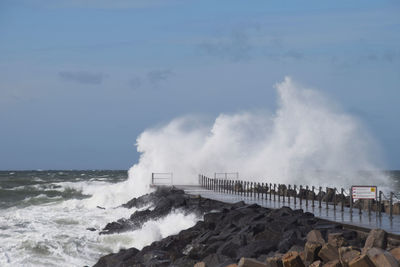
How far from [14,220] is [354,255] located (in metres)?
18.5

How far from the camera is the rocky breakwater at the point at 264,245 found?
870cm

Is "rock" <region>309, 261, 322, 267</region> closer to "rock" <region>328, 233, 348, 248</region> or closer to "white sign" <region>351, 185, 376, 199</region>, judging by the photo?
"rock" <region>328, 233, 348, 248</region>

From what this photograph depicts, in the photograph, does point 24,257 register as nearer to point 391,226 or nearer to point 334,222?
point 334,222

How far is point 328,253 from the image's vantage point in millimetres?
9062

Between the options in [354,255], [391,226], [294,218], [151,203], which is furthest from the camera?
[151,203]

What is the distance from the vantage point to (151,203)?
92.0ft

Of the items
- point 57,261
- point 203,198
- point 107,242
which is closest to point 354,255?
point 57,261

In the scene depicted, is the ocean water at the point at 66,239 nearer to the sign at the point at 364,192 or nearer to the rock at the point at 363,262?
the sign at the point at 364,192

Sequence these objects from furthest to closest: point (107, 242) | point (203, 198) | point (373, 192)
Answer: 1. point (203, 198)
2. point (107, 242)
3. point (373, 192)

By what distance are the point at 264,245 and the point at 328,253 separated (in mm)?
3152

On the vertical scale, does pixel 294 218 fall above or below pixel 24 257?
above

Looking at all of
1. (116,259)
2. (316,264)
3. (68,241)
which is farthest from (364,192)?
(316,264)

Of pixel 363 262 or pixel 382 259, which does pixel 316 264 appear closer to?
pixel 363 262

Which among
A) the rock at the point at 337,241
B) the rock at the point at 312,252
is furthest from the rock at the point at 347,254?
the rock at the point at 337,241
